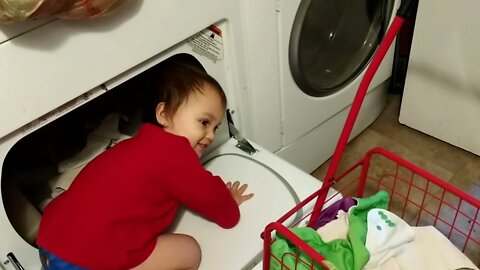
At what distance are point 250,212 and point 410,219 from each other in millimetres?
596

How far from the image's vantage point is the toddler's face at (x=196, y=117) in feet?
3.33

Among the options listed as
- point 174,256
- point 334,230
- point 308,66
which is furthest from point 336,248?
point 308,66

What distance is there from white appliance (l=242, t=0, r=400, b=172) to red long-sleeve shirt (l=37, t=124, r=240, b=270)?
1.11 feet

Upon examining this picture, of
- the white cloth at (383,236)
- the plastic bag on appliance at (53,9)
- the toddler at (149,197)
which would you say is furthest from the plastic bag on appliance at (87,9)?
the white cloth at (383,236)

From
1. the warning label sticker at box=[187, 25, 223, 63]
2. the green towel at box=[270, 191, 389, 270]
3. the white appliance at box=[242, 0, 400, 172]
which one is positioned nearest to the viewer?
the green towel at box=[270, 191, 389, 270]

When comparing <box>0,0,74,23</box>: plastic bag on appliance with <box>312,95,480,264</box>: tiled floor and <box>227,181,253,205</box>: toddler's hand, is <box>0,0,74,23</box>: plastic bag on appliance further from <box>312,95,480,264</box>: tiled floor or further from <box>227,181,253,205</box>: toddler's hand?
<box>312,95,480,264</box>: tiled floor

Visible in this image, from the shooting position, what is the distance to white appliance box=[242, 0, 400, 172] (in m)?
1.19

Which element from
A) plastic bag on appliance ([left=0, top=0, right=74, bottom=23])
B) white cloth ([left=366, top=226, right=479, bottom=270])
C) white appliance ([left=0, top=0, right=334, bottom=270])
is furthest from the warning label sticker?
white cloth ([left=366, top=226, right=479, bottom=270])

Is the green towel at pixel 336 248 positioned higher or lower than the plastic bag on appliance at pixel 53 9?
lower

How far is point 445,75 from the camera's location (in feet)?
5.15

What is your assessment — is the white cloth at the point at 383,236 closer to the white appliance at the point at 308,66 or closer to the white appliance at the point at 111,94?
the white appliance at the point at 111,94

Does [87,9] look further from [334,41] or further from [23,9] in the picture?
[334,41]

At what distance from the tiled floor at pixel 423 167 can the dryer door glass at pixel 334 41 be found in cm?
31

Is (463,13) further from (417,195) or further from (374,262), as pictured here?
(374,262)
